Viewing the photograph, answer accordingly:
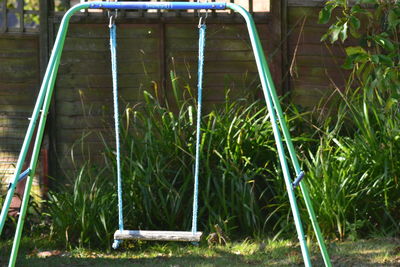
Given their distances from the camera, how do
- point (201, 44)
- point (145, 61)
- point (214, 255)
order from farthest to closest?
point (145, 61), point (214, 255), point (201, 44)

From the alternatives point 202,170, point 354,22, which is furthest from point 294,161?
point 202,170

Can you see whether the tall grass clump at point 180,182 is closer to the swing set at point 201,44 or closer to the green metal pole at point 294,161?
the swing set at point 201,44

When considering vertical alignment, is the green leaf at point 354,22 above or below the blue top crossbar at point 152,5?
below

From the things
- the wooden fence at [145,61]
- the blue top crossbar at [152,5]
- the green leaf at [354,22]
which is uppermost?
the blue top crossbar at [152,5]

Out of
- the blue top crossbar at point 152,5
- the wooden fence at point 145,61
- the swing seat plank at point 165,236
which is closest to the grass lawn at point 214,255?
the swing seat plank at point 165,236

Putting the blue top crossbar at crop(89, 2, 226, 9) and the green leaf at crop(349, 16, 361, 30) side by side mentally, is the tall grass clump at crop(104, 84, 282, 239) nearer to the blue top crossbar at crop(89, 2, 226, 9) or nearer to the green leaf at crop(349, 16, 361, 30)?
the green leaf at crop(349, 16, 361, 30)

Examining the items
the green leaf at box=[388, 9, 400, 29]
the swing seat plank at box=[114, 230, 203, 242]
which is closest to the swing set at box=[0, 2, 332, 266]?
the swing seat plank at box=[114, 230, 203, 242]

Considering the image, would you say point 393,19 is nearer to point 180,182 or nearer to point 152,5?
point 152,5

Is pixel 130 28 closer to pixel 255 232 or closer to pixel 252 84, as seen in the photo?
pixel 252 84

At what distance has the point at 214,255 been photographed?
19.9 feet

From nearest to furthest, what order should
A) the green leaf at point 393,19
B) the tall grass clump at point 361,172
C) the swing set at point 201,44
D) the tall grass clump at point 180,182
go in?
the swing set at point 201,44, the green leaf at point 393,19, the tall grass clump at point 361,172, the tall grass clump at point 180,182

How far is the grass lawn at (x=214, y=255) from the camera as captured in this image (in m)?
5.83

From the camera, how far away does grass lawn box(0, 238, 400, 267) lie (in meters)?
5.83

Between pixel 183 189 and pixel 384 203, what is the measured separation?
5.38 ft
